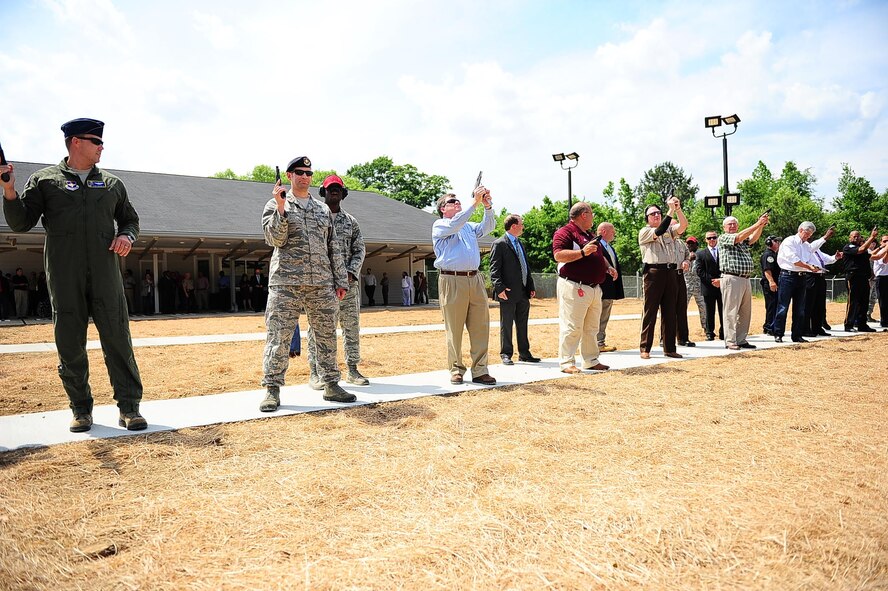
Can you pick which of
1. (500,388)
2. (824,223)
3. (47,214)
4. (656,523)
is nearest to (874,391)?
(500,388)

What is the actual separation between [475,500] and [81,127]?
3.75 m

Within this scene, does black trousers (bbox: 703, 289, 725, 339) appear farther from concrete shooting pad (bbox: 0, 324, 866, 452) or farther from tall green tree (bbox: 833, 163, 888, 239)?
tall green tree (bbox: 833, 163, 888, 239)

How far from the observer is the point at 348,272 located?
229 inches

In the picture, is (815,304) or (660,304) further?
(815,304)

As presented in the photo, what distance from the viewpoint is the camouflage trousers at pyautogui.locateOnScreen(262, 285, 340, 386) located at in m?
4.98

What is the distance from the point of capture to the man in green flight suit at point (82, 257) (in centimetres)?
416

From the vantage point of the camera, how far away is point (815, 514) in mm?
2617

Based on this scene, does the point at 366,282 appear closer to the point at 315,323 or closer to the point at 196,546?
the point at 315,323

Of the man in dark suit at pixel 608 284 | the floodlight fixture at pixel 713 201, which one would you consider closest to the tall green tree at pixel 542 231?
the floodlight fixture at pixel 713 201

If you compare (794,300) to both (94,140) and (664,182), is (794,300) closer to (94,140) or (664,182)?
(94,140)

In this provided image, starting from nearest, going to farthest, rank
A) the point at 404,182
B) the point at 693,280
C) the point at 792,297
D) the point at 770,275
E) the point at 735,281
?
the point at 735,281 → the point at 792,297 → the point at 770,275 → the point at 693,280 → the point at 404,182

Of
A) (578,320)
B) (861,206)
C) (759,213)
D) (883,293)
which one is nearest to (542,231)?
(759,213)

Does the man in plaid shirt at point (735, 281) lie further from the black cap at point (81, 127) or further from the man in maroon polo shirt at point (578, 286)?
the black cap at point (81, 127)

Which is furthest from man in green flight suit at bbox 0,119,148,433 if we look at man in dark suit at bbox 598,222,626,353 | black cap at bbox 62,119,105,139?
man in dark suit at bbox 598,222,626,353
